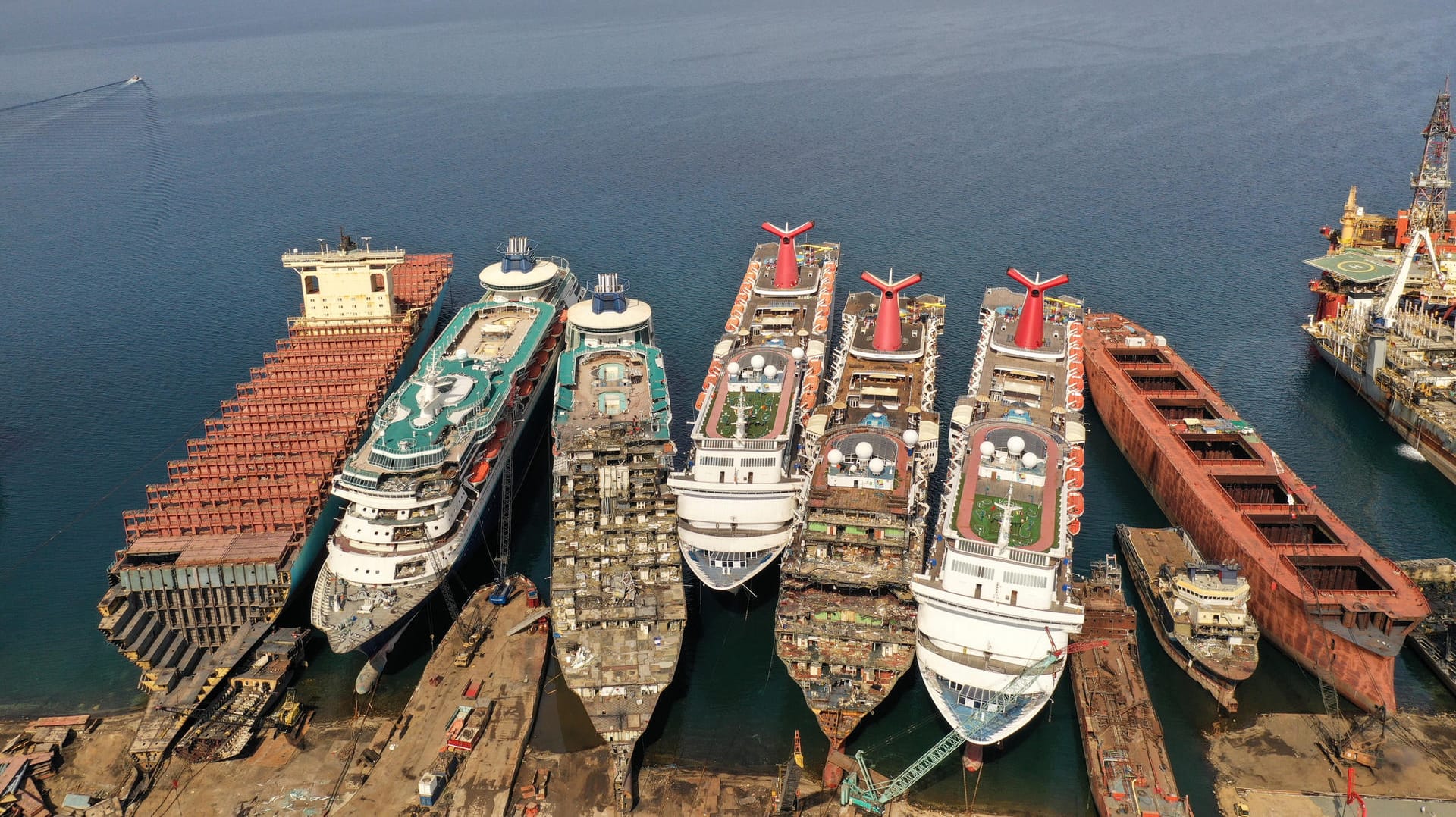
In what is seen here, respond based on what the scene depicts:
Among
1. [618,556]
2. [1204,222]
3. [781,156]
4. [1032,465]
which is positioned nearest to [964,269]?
[1204,222]

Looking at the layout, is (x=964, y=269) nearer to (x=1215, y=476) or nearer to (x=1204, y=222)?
(x=1204, y=222)

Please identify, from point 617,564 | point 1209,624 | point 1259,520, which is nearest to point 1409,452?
point 1259,520

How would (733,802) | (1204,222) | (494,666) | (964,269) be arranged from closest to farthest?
(733,802) → (494,666) → (964,269) → (1204,222)

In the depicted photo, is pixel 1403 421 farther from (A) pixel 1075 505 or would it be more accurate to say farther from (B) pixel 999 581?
(B) pixel 999 581

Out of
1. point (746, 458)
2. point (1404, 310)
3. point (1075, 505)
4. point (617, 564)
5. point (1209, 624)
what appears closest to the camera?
point (1209, 624)

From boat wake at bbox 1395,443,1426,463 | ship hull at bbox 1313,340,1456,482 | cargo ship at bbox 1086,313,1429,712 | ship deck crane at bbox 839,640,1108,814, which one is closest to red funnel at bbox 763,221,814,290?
cargo ship at bbox 1086,313,1429,712
